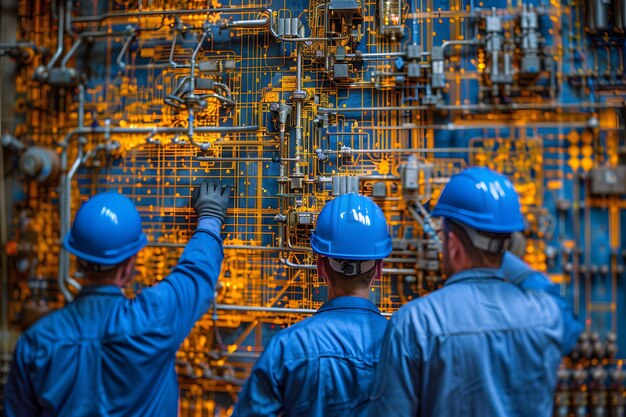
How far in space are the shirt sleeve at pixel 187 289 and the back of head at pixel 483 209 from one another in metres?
1.21

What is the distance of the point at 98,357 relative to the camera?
7.01 feet

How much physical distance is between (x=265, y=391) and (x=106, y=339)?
0.71 m

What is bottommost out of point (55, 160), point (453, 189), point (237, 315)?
point (237, 315)

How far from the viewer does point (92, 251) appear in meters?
2.31

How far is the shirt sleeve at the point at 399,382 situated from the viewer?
1.74 metres

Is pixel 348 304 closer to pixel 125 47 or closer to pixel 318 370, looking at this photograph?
pixel 318 370

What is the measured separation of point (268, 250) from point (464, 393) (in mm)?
1831

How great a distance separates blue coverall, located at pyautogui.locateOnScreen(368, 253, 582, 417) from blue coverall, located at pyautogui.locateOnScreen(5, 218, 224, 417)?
1.01 m

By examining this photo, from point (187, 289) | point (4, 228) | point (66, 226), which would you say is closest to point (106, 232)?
point (187, 289)

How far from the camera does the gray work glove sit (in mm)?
3184

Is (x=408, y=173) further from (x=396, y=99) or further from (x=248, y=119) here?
(x=248, y=119)

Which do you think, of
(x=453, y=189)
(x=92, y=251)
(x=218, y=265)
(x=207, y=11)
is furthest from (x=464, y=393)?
(x=207, y=11)

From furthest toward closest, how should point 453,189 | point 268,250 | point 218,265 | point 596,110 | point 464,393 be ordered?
point 268,250 < point 596,110 < point 218,265 < point 453,189 < point 464,393

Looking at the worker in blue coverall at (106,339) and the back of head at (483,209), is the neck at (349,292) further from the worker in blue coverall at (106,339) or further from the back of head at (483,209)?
the worker in blue coverall at (106,339)
